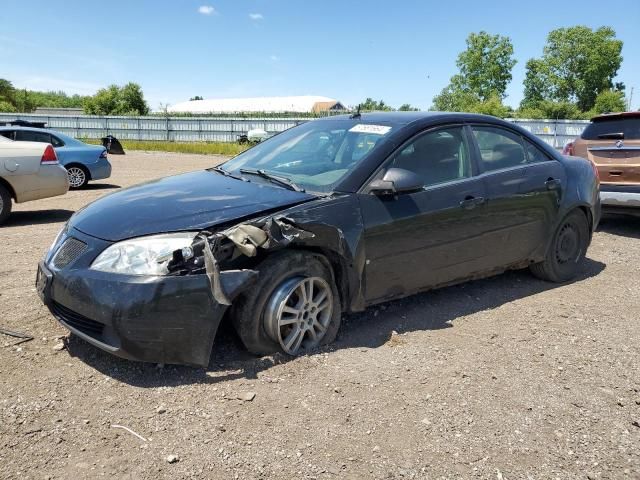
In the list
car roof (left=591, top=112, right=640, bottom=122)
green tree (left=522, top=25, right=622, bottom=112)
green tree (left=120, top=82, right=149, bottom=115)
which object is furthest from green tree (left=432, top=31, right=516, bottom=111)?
car roof (left=591, top=112, right=640, bottom=122)

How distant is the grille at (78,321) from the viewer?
306cm

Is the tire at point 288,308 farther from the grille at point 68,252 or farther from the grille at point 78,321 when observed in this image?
the grille at point 68,252

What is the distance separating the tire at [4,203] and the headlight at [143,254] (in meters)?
5.90

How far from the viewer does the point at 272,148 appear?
468 cm

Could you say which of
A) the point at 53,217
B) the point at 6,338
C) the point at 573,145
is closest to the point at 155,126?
the point at 53,217

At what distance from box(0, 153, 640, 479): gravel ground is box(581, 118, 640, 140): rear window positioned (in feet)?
13.4

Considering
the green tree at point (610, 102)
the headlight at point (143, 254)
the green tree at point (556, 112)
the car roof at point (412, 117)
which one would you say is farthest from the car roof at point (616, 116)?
the green tree at point (610, 102)

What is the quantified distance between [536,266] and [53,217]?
734 centimetres

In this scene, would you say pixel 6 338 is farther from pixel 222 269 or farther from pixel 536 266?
pixel 536 266

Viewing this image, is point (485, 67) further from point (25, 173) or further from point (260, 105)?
point (25, 173)

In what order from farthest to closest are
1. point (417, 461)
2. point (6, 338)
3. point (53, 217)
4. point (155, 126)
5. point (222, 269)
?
1. point (155, 126)
2. point (53, 217)
3. point (6, 338)
4. point (222, 269)
5. point (417, 461)

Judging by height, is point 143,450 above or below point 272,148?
below

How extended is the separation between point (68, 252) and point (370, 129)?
7.63 feet

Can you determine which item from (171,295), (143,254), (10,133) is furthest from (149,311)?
(10,133)
